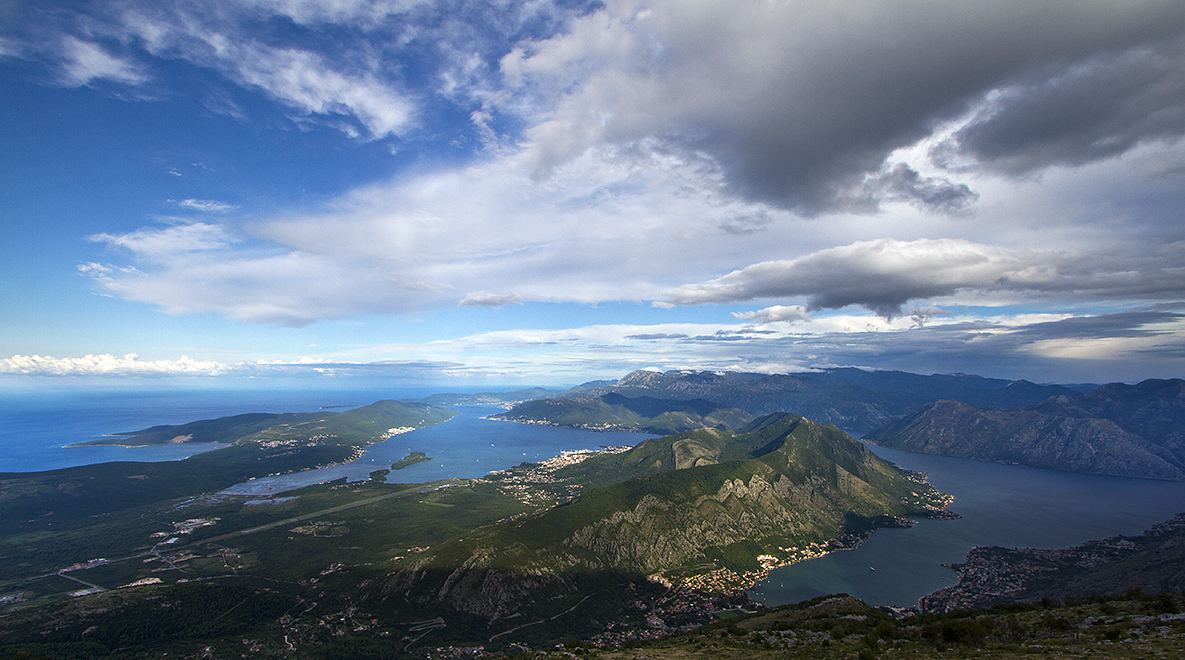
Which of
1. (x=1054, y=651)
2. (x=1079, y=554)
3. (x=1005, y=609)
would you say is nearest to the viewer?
(x=1054, y=651)

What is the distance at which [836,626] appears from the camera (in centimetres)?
5431

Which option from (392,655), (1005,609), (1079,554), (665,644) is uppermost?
(1005,609)

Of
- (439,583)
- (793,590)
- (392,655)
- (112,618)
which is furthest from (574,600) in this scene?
(112,618)

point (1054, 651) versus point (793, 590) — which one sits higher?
point (1054, 651)

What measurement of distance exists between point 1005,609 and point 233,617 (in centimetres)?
18965

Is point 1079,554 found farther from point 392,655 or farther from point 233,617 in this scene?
point 233,617

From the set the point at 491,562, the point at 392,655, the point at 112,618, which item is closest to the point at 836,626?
the point at 392,655

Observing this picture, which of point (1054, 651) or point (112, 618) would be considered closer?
point (1054, 651)

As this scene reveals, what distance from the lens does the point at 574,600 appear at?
155625 millimetres

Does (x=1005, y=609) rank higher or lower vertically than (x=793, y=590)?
higher

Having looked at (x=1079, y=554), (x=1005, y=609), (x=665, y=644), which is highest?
(x=1005, y=609)

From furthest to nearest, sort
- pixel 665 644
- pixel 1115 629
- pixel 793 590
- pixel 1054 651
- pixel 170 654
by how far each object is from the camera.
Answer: pixel 793 590 < pixel 170 654 < pixel 665 644 < pixel 1115 629 < pixel 1054 651

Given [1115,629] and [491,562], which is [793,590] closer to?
[491,562]

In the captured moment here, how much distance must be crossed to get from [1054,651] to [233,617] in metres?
189
